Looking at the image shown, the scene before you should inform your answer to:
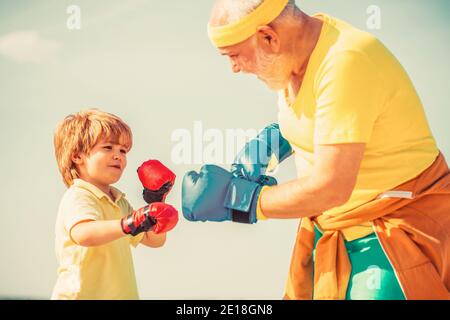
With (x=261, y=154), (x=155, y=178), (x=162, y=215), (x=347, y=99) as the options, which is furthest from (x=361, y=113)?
(x=155, y=178)

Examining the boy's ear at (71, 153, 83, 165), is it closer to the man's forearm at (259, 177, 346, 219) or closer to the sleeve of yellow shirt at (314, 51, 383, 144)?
the man's forearm at (259, 177, 346, 219)

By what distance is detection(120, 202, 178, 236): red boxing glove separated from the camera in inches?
89.9

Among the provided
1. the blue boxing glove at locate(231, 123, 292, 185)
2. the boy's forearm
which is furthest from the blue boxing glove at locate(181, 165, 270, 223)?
the boy's forearm

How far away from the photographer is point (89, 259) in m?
2.44

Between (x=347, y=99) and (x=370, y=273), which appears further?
(x=370, y=273)

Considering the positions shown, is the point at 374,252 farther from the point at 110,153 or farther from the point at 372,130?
the point at 110,153

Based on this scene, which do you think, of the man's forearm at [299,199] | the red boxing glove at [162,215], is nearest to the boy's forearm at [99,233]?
the red boxing glove at [162,215]

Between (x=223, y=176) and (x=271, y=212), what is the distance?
0.18 m

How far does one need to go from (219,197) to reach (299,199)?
22 cm

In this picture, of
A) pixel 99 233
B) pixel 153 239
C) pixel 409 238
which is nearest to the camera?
pixel 409 238

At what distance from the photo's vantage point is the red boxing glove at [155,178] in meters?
2.54

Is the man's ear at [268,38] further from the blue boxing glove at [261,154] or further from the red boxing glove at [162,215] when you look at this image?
the red boxing glove at [162,215]

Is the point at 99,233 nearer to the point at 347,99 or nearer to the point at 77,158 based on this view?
the point at 77,158
